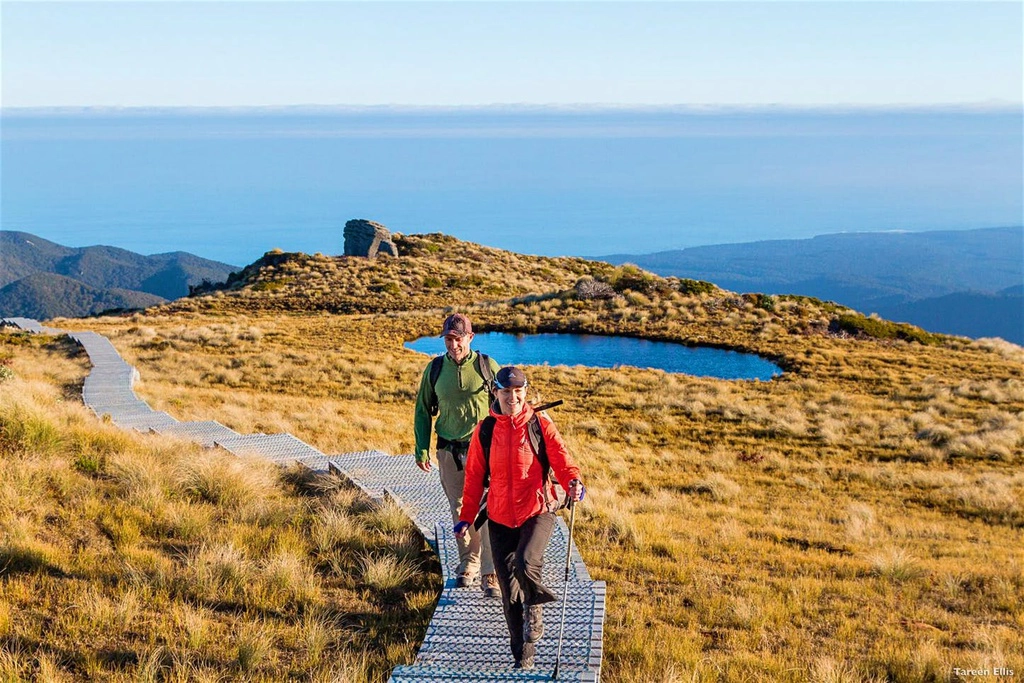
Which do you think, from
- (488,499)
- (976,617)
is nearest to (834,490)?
(976,617)

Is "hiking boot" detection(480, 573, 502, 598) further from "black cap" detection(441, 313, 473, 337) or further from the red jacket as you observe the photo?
"black cap" detection(441, 313, 473, 337)

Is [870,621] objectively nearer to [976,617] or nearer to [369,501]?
[976,617]

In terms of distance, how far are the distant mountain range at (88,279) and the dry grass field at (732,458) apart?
113 metres

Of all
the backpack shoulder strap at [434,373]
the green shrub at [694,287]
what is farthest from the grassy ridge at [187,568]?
the green shrub at [694,287]

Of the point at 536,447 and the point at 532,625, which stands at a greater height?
the point at 536,447

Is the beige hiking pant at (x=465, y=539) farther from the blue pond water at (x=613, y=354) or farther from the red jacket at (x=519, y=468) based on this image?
the blue pond water at (x=613, y=354)

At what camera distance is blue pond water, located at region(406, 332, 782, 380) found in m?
29.8

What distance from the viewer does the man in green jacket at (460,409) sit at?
21.2 feet

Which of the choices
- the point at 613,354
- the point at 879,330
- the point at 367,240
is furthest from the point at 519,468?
the point at 367,240

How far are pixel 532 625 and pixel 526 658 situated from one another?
21cm

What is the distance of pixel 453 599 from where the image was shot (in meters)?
6.49

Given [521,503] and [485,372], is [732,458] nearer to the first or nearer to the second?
[485,372]

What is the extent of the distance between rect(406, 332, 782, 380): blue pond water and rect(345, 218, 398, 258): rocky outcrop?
31850 mm

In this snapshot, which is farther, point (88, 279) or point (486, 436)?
point (88, 279)
